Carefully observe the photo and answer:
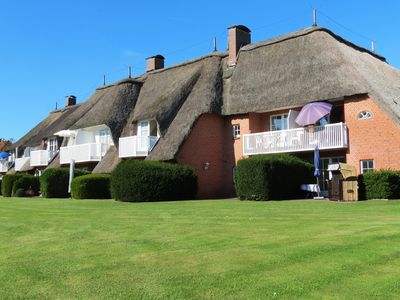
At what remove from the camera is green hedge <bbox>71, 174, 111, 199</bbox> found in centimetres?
2842

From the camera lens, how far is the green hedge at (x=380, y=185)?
19989 mm

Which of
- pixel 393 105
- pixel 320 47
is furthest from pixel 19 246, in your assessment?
pixel 320 47

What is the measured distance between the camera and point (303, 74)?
27.1 meters

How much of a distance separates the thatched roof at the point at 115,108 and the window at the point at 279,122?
455 inches

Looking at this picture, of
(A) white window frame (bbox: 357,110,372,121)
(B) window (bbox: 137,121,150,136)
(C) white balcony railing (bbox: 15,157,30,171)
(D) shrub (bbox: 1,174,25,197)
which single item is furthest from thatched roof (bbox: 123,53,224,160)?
(C) white balcony railing (bbox: 15,157,30,171)

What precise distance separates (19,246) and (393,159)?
18.9 meters

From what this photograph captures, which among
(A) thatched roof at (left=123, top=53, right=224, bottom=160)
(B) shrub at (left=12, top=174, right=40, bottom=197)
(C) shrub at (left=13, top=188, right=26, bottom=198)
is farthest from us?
(B) shrub at (left=12, top=174, right=40, bottom=197)

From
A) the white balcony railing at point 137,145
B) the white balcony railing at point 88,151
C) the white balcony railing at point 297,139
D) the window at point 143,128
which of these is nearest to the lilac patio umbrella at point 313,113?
the white balcony railing at point 297,139

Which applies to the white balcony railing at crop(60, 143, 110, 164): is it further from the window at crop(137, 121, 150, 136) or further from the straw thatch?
the window at crop(137, 121, 150, 136)

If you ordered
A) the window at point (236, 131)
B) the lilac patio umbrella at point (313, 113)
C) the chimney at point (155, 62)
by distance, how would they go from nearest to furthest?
the lilac patio umbrella at point (313, 113) < the window at point (236, 131) < the chimney at point (155, 62)

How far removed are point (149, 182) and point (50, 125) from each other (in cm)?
2793

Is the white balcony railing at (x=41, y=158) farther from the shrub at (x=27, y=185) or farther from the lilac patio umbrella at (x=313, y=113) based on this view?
the lilac patio umbrella at (x=313, y=113)

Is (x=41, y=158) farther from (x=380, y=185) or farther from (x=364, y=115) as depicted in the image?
(x=380, y=185)

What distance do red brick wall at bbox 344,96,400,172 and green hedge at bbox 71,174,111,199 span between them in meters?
14.0
